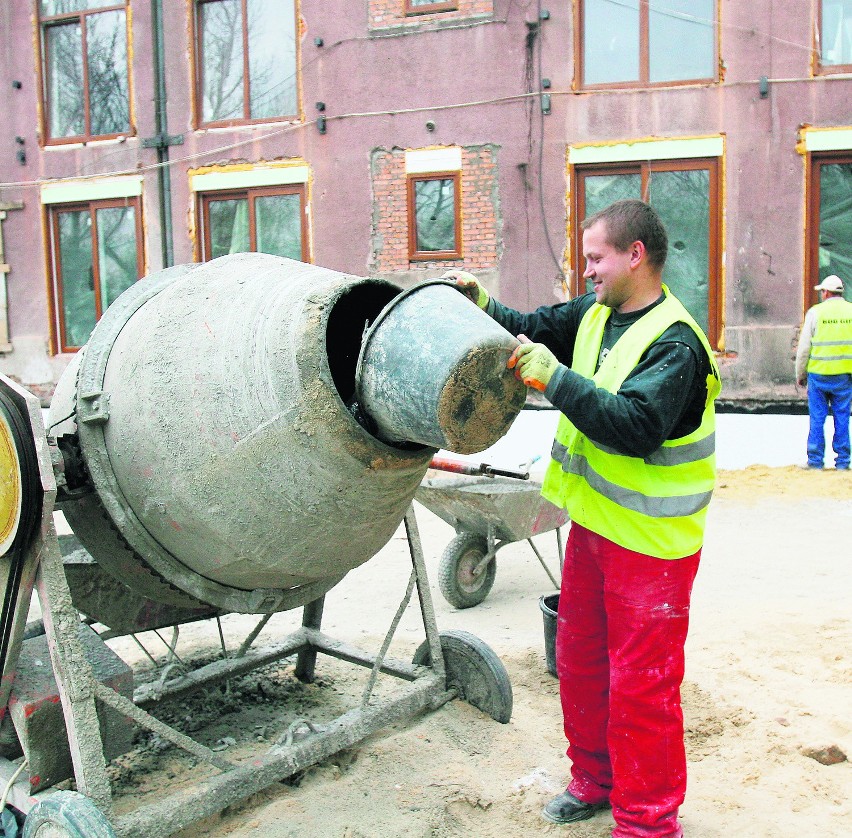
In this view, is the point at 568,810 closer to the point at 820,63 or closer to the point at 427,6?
the point at 820,63

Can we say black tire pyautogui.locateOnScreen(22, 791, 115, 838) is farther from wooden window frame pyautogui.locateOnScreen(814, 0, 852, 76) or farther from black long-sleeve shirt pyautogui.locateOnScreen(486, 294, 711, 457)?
wooden window frame pyautogui.locateOnScreen(814, 0, 852, 76)

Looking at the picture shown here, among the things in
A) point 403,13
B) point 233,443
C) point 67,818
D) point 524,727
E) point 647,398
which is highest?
point 403,13

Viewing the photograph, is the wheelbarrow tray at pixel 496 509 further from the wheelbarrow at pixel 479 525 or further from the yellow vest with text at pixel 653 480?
the yellow vest with text at pixel 653 480

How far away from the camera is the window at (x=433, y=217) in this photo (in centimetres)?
1032

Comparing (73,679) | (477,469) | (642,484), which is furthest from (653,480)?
(73,679)

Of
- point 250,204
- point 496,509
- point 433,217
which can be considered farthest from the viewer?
point 250,204

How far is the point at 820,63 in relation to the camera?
927 centimetres

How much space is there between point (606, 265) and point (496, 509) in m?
2.27

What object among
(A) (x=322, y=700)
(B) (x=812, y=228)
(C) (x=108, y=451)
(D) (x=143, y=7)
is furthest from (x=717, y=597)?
(D) (x=143, y=7)

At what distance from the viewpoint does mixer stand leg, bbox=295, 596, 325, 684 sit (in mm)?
3881

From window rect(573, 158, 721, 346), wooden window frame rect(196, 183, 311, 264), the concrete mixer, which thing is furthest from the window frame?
the concrete mixer

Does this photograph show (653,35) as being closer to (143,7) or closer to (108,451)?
(143,7)

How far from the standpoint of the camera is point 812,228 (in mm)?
9445

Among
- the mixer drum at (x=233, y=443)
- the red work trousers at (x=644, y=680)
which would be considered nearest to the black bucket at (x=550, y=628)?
the red work trousers at (x=644, y=680)
